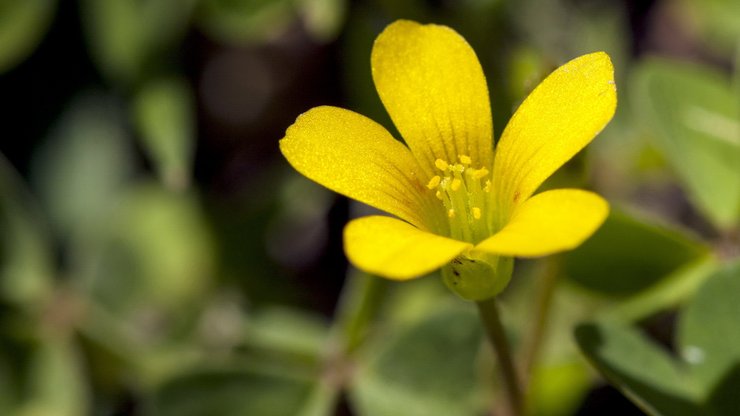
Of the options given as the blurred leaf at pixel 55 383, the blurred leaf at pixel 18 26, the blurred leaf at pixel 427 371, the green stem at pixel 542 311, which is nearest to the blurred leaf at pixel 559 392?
the blurred leaf at pixel 427 371

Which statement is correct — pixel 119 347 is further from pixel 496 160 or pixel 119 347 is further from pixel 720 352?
pixel 720 352

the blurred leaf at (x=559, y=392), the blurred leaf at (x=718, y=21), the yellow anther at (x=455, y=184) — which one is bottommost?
the blurred leaf at (x=559, y=392)

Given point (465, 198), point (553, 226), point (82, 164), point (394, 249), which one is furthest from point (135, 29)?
point (553, 226)

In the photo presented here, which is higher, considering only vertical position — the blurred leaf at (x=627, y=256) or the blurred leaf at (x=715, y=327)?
the blurred leaf at (x=715, y=327)

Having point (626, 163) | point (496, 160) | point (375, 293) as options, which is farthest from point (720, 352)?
point (626, 163)

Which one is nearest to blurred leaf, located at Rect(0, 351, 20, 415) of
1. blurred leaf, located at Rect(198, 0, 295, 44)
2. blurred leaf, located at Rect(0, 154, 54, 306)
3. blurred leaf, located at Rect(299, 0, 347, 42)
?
blurred leaf, located at Rect(0, 154, 54, 306)

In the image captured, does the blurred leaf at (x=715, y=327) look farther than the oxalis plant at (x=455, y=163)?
Yes

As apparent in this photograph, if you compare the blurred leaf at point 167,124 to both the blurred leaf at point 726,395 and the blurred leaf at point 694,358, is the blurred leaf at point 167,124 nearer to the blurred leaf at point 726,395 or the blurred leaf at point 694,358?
the blurred leaf at point 694,358
